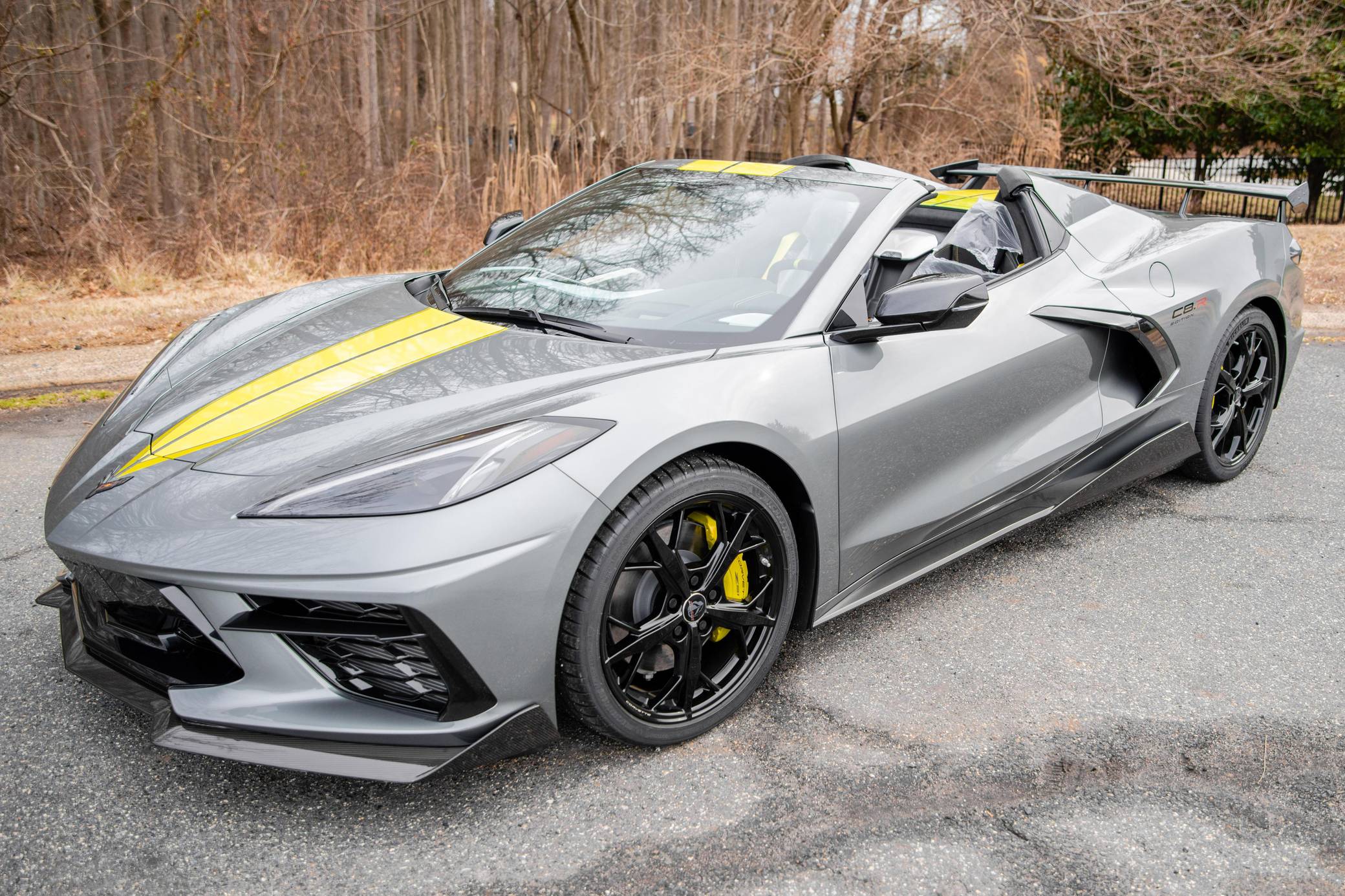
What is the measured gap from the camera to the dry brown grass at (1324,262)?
9000 millimetres

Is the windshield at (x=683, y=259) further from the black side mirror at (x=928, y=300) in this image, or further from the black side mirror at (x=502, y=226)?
the black side mirror at (x=502, y=226)

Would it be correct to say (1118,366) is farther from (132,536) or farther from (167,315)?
(167,315)

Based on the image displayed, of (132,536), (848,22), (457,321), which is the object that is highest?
(848,22)

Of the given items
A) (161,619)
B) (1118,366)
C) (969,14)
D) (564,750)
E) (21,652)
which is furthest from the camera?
(969,14)

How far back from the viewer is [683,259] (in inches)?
123

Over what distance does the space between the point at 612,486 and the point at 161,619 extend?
0.99m

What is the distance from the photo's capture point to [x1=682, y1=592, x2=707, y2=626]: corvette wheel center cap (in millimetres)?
2486

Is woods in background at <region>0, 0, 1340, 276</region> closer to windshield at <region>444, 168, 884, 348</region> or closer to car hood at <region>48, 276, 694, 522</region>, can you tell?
windshield at <region>444, 168, 884, 348</region>

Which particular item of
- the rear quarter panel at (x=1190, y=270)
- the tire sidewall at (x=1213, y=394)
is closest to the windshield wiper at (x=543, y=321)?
the rear quarter panel at (x=1190, y=270)

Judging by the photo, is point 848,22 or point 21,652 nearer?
point 21,652

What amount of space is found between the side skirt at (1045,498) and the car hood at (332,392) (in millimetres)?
886

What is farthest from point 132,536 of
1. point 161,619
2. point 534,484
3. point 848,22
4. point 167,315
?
point 848,22

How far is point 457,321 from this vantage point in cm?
302

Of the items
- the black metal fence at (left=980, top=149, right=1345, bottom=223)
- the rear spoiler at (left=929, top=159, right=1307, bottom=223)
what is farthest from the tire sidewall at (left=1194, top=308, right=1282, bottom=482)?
the black metal fence at (left=980, top=149, right=1345, bottom=223)
